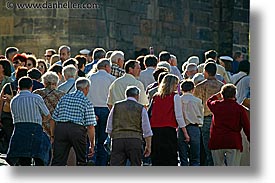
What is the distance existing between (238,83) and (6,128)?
3.21 metres

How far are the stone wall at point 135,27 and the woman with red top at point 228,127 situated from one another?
7.22 feet

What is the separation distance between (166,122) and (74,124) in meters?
1.20

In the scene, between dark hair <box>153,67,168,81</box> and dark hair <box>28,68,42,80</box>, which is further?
dark hair <box>153,67,168,81</box>

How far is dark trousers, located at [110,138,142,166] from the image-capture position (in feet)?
44.2

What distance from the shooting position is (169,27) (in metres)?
19.1

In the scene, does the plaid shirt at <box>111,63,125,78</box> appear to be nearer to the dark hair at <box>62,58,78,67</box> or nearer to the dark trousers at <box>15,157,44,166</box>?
the dark hair at <box>62,58,78,67</box>

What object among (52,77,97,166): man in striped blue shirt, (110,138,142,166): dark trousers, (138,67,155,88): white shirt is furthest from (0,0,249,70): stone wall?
(110,138,142,166): dark trousers

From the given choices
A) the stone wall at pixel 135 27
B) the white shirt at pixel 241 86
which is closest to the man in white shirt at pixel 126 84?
the white shirt at pixel 241 86

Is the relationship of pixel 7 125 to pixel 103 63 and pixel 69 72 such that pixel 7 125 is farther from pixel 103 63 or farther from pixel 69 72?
pixel 103 63

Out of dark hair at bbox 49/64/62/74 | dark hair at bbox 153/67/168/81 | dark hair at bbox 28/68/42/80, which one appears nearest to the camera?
dark hair at bbox 28/68/42/80

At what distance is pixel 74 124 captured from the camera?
531 inches

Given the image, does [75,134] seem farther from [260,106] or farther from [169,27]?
[169,27]

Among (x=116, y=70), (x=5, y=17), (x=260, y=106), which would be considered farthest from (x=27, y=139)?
(x=5, y=17)

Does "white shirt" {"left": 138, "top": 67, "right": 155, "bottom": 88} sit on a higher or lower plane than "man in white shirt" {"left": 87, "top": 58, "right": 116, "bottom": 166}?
higher
